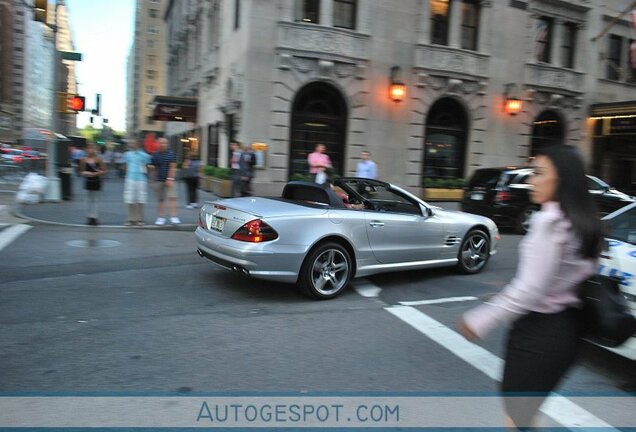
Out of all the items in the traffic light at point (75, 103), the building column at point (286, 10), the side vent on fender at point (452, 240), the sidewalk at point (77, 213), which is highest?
the building column at point (286, 10)

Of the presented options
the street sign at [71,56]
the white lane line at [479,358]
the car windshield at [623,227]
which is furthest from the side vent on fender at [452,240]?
the street sign at [71,56]

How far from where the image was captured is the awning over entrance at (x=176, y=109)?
86.1ft

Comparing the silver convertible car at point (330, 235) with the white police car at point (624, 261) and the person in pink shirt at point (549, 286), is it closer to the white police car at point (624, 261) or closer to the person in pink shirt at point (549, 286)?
the white police car at point (624, 261)

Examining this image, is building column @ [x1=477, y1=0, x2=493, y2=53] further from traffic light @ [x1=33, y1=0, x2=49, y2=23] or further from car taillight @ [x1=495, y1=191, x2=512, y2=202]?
traffic light @ [x1=33, y1=0, x2=49, y2=23]

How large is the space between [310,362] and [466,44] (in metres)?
19.2

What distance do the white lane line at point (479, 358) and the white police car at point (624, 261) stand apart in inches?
21.8

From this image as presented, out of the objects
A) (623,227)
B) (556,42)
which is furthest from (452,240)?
(556,42)

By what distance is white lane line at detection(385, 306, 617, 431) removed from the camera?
347 centimetres

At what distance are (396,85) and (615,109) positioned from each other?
10.8 metres

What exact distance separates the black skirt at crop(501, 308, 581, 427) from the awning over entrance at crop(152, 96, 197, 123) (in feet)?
84.8

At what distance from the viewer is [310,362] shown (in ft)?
14.0

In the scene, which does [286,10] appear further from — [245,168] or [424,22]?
[245,168]

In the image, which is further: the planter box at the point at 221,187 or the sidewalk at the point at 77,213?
the planter box at the point at 221,187

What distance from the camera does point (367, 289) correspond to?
679cm
